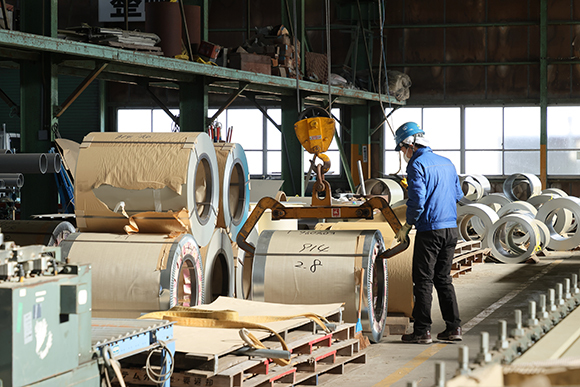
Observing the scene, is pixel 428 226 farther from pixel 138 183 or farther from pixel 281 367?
pixel 138 183

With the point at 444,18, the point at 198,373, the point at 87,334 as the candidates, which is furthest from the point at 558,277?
the point at 444,18

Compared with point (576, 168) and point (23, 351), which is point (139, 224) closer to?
point (23, 351)

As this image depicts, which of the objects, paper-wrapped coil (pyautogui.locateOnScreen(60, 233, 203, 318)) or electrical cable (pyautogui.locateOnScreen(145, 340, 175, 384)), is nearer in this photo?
electrical cable (pyautogui.locateOnScreen(145, 340, 175, 384))

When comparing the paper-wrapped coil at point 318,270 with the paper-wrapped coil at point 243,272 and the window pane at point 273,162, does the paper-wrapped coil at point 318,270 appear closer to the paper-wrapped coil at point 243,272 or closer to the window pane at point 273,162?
the paper-wrapped coil at point 243,272

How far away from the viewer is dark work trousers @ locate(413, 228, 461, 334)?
5.79 meters

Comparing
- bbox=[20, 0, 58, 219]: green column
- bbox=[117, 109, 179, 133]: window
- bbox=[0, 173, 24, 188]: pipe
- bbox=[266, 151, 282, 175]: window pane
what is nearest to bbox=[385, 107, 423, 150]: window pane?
bbox=[266, 151, 282, 175]: window pane

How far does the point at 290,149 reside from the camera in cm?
1327

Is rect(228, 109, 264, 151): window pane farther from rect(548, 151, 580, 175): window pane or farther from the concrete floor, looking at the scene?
the concrete floor

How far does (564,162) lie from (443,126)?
314cm

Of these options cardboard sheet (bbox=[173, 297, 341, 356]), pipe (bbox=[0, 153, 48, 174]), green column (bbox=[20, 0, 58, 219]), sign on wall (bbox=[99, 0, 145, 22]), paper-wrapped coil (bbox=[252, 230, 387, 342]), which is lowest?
cardboard sheet (bbox=[173, 297, 341, 356])

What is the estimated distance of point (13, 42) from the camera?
6707mm

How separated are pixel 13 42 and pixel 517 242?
9.48 m

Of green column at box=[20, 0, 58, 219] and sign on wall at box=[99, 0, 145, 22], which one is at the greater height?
sign on wall at box=[99, 0, 145, 22]

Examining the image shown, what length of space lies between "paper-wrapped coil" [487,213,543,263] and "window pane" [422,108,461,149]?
21.0 feet
